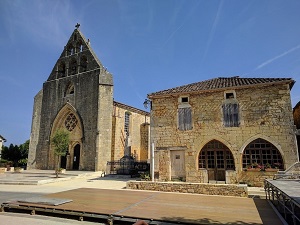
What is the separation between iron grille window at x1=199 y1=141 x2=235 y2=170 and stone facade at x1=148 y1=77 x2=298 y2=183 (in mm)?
57

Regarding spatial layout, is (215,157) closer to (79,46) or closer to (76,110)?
(76,110)

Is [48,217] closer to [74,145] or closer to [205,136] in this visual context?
[205,136]

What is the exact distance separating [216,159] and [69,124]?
16980 millimetres

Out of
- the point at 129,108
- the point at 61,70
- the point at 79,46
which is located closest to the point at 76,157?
the point at 129,108

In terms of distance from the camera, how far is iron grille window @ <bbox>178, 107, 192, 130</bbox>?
1338 centimetres

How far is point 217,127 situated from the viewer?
12727mm

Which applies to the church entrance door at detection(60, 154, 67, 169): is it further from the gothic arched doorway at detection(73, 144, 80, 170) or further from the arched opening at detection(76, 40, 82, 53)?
the arched opening at detection(76, 40, 82, 53)

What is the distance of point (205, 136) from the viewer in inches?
506

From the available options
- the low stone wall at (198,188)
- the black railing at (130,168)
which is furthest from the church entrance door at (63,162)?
the low stone wall at (198,188)

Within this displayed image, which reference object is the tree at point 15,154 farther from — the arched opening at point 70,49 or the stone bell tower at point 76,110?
the arched opening at point 70,49

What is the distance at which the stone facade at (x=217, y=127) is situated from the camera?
11.6 m

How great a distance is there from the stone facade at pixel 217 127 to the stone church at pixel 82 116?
6362 mm

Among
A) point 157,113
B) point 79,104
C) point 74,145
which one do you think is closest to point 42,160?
point 74,145

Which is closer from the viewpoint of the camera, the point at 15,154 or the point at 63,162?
the point at 63,162
